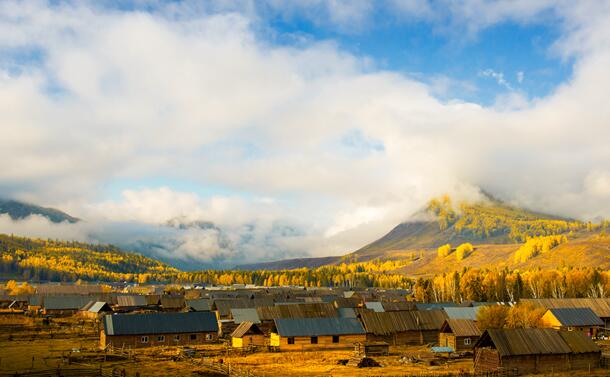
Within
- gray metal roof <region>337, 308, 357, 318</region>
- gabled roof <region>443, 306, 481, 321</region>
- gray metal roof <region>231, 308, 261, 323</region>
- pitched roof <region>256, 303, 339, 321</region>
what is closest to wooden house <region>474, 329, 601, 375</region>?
gabled roof <region>443, 306, 481, 321</region>

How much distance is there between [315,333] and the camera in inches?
2953

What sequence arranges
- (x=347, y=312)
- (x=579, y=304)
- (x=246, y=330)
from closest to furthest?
(x=246, y=330), (x=347, y=312), (x=579, y=304)

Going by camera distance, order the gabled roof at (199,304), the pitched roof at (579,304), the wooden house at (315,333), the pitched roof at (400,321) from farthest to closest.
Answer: the gabled roof at (199,304)
the pitched roof at (579,304)
the pitched roof at (400,321)
the wooden house at (315,333)

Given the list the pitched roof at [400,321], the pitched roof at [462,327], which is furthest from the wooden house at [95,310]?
the pitched roof at [462,327]

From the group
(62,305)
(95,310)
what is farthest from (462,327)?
(62,305)

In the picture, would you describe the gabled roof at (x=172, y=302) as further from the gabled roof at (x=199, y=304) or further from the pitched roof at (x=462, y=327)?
the pitched roof at (x=462, y=327)

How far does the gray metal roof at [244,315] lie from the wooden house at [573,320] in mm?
44905

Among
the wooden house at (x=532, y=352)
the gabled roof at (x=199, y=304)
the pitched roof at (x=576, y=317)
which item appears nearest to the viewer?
the wooden house at (x=532, y=352)

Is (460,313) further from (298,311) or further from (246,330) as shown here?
(246,330)

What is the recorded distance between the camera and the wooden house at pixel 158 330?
246ft

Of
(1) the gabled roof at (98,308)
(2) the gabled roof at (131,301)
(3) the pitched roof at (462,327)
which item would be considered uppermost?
(2) the gabled roof at (131,301)

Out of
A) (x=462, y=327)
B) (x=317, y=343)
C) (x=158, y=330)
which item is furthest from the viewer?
(x=158, y=330)

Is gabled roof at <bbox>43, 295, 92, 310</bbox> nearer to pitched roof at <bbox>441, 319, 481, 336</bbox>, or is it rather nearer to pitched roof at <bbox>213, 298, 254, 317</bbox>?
pitched roof at <bbox>213, 298, 254, 317</bbox>

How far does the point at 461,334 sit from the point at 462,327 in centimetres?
151
